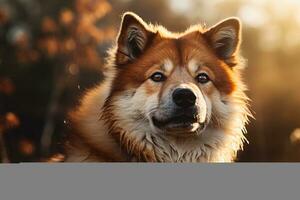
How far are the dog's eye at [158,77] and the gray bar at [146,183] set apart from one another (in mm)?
516

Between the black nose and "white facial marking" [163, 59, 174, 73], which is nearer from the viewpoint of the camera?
the black nose

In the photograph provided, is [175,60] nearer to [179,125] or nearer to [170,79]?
[170,79]

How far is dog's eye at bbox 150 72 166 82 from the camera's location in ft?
12.6

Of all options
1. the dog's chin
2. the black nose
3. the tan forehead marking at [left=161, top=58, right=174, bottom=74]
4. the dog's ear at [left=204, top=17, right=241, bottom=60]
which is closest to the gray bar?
the dog's chin

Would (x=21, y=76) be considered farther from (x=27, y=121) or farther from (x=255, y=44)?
(x=255, y=44)

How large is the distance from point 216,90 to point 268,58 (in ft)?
2.98

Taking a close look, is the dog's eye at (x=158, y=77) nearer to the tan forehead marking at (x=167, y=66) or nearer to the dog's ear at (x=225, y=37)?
the tan forehead marking at (x=167, y=66)

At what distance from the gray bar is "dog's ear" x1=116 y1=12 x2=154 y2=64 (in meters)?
0.65

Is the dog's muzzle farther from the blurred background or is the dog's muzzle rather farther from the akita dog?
the blurred background

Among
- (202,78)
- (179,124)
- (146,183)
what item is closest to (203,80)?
(202,78)

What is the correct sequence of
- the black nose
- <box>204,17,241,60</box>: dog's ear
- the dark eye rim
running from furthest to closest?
<box>204,17,241,60</box>: dog's ear → the dark eye rim → the black nose

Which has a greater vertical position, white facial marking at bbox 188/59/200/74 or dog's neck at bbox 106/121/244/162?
white facial marking at bbox 188/59/200/74

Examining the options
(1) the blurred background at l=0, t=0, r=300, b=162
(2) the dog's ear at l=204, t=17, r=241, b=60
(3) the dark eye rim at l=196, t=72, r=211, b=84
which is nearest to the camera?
(3) the dark eye rim at l=196, t=72, r=211, b=84

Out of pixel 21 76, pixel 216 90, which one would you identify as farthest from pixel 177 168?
pixel 21 76
